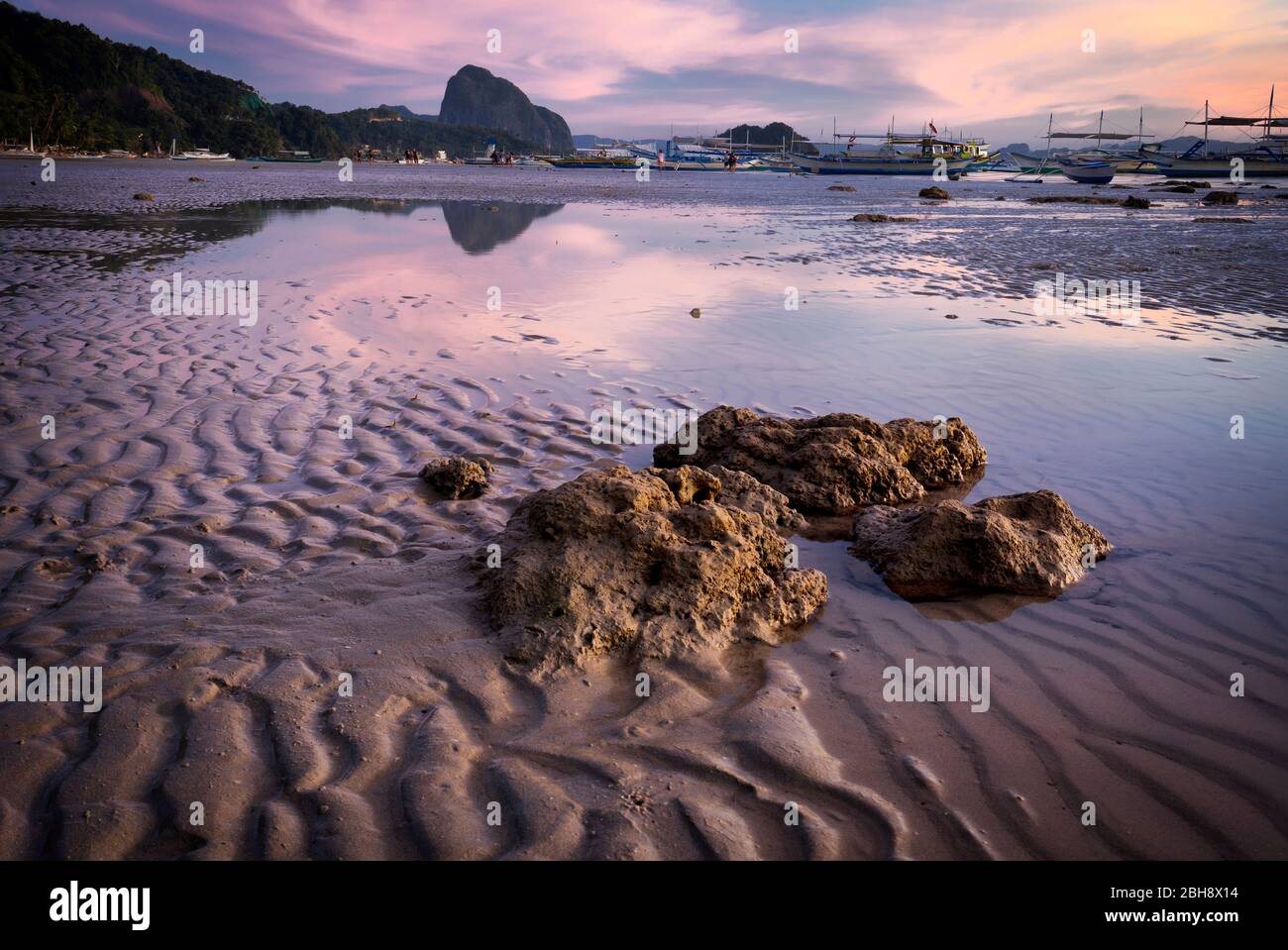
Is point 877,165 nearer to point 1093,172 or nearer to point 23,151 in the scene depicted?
point 1093,172

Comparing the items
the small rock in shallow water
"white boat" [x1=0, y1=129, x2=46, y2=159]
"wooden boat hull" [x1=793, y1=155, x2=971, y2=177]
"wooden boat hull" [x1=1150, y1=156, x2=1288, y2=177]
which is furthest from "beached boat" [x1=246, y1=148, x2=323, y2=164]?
"wooden boat hull" [x1=1150, y1=156, x2=1288, y2=177]

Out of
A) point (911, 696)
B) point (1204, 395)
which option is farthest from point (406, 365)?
point (1204, 395)

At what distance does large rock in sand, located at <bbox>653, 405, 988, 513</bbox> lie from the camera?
5352mm

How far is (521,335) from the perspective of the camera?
9.73m

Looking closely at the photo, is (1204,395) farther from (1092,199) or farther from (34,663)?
(1092,199)

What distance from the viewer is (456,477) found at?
17.4 ft

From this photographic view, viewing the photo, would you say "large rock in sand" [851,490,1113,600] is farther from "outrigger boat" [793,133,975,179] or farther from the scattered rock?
"outrigger boat" [793,133,975,179]

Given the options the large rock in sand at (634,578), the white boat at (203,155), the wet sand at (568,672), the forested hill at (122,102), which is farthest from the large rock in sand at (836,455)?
the white boat at (203,155)

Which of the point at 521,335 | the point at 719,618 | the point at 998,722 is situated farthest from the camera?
the point at 521,335

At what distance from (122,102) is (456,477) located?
13392 centimetres

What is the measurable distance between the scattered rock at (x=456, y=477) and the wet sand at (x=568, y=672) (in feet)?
0.54

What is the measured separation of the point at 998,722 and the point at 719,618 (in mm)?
1278

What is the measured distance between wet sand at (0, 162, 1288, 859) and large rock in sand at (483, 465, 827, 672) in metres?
0.16
